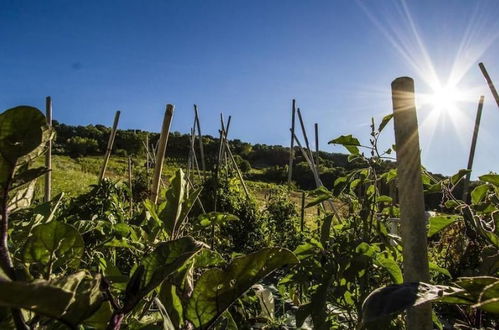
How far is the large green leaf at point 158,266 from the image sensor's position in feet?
1.05

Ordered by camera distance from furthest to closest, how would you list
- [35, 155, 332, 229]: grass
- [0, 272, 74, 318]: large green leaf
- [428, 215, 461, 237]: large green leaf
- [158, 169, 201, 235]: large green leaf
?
[35, 155, 332, 229]: grass → [428, 215, 461, 237]: large green leaf → [158, 169, 201, 235]: large green leaf → [0, 272, 74, 318]: large green leaf

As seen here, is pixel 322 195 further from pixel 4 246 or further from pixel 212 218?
pixel 4 246

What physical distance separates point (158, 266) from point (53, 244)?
102 mm

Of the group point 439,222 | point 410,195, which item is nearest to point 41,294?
point 410,195

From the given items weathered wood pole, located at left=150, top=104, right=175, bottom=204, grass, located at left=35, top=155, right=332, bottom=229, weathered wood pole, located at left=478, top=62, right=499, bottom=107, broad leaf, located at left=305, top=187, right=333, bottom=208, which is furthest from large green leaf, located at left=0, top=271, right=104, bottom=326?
grass, located at left=35, top=155, right=332, bottom=229

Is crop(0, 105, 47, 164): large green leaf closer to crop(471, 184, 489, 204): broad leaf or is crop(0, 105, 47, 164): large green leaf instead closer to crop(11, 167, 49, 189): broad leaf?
crop(11, 167, 49, 189): broad leaf

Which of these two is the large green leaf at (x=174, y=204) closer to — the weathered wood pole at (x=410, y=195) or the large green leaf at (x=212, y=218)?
the large green leaf at (x=212, y=218)

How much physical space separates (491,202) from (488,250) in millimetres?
150

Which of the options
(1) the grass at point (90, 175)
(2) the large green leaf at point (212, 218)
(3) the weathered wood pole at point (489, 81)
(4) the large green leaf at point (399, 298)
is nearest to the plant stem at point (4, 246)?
(4) the large green leaf at point (399, 298)

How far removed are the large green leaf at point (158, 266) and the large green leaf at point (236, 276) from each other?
4 cm

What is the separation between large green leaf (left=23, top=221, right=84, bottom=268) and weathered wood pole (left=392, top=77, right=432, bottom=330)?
0.48m

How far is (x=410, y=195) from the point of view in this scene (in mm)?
622

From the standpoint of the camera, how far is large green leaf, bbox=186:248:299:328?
36 centimetres

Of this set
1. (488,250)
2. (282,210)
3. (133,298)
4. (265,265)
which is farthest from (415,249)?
(282,210)
